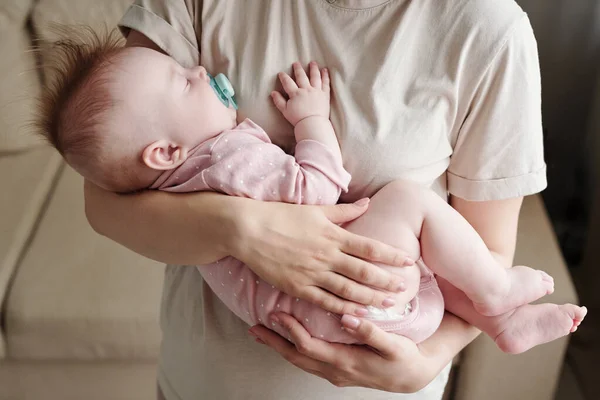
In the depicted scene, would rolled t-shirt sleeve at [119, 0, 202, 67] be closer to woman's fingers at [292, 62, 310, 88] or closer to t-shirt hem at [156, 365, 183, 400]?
woman's fingers at [292, 62, 310, 88]

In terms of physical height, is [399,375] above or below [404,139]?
below

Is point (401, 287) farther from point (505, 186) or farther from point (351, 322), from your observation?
point (505, 186)

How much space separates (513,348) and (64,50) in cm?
80

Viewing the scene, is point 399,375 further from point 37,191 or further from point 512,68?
point 37,191

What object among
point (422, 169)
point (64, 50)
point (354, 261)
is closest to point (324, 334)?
point (354, 261)

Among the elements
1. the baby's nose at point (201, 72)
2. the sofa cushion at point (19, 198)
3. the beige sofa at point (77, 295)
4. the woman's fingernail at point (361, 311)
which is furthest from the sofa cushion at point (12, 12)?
the woman's fingernail at point (361, 311)

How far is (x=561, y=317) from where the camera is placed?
0.86m

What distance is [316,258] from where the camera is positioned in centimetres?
77

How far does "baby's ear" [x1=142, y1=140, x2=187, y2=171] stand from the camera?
828mm

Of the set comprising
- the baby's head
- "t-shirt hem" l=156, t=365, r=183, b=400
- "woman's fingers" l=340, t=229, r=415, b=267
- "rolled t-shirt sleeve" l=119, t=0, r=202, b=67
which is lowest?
"t-shirt hem" l=156, t=365, r=183, b=400

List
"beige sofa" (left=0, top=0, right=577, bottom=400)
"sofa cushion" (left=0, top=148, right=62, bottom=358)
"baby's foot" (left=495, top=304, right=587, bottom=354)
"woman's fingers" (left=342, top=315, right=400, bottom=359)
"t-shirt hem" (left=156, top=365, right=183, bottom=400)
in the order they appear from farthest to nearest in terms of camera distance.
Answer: "sofa cushion" (left=0, top=148, right=62, bottom=358) → "beige sofa" (left=0, top=0, right=577, bottom=400) → "t-shirt hem" (left=156, top=365, right=183, bottom=400) → "baby's foot" (left=495, top=304, right=587, bottom=354) → "woman's fingers" (left=342, top=315, right=400, bottom=359)

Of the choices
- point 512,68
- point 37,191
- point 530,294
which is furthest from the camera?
point 37,191

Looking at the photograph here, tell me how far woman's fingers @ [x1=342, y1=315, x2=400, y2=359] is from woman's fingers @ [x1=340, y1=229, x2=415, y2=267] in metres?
0.08

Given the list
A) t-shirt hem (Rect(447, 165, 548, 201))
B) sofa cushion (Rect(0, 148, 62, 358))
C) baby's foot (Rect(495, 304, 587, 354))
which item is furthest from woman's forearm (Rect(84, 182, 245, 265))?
sofa cushion (Rect(0, 148, 62, 358))
